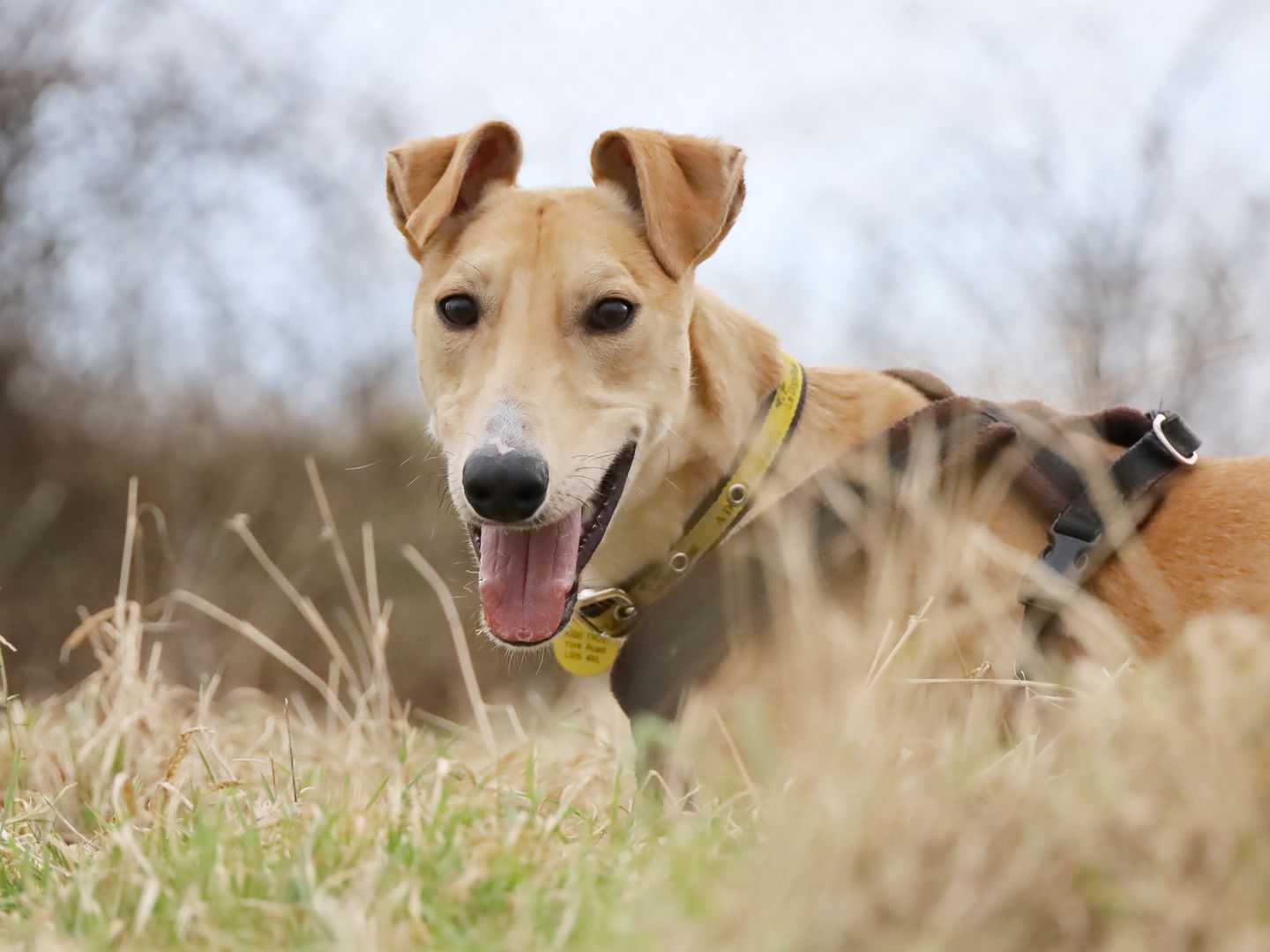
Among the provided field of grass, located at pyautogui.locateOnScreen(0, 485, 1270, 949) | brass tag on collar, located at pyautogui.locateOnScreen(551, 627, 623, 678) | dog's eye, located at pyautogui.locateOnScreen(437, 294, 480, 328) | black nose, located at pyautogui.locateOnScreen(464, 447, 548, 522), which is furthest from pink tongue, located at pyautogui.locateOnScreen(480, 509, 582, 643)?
dog's eye, located at pyautogui.locateOnScreen(437, 294, 480, 328)

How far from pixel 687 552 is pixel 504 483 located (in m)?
0.58

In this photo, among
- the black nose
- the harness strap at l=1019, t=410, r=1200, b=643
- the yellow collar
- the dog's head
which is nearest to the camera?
the harness strap at l=1019, t=410, r=1200, b=643

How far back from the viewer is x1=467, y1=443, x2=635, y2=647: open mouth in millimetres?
3104

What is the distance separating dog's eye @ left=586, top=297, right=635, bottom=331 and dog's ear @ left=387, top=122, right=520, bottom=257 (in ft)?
1.68

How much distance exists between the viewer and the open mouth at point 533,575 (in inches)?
122

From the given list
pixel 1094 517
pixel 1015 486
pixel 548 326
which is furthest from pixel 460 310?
pixel 1094 517

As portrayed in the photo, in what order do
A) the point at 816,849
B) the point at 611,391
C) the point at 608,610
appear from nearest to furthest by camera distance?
the point at 816,849 < the point at 611,391 < the point at 608,610

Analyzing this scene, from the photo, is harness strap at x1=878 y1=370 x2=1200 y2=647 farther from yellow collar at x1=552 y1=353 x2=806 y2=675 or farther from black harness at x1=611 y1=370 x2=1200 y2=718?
yellow collar at x1=552 y1=353 x2=806 y2=675

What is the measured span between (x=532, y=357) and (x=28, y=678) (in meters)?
6.50

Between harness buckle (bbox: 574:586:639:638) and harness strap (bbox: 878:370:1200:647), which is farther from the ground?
harness strap (bbox: 878:370:1200:647)

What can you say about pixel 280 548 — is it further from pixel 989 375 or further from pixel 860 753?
pixel 860 753

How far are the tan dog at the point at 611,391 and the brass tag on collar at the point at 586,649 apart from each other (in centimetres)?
15

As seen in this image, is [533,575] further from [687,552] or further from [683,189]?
[683,189]

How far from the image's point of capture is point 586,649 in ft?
11.3
